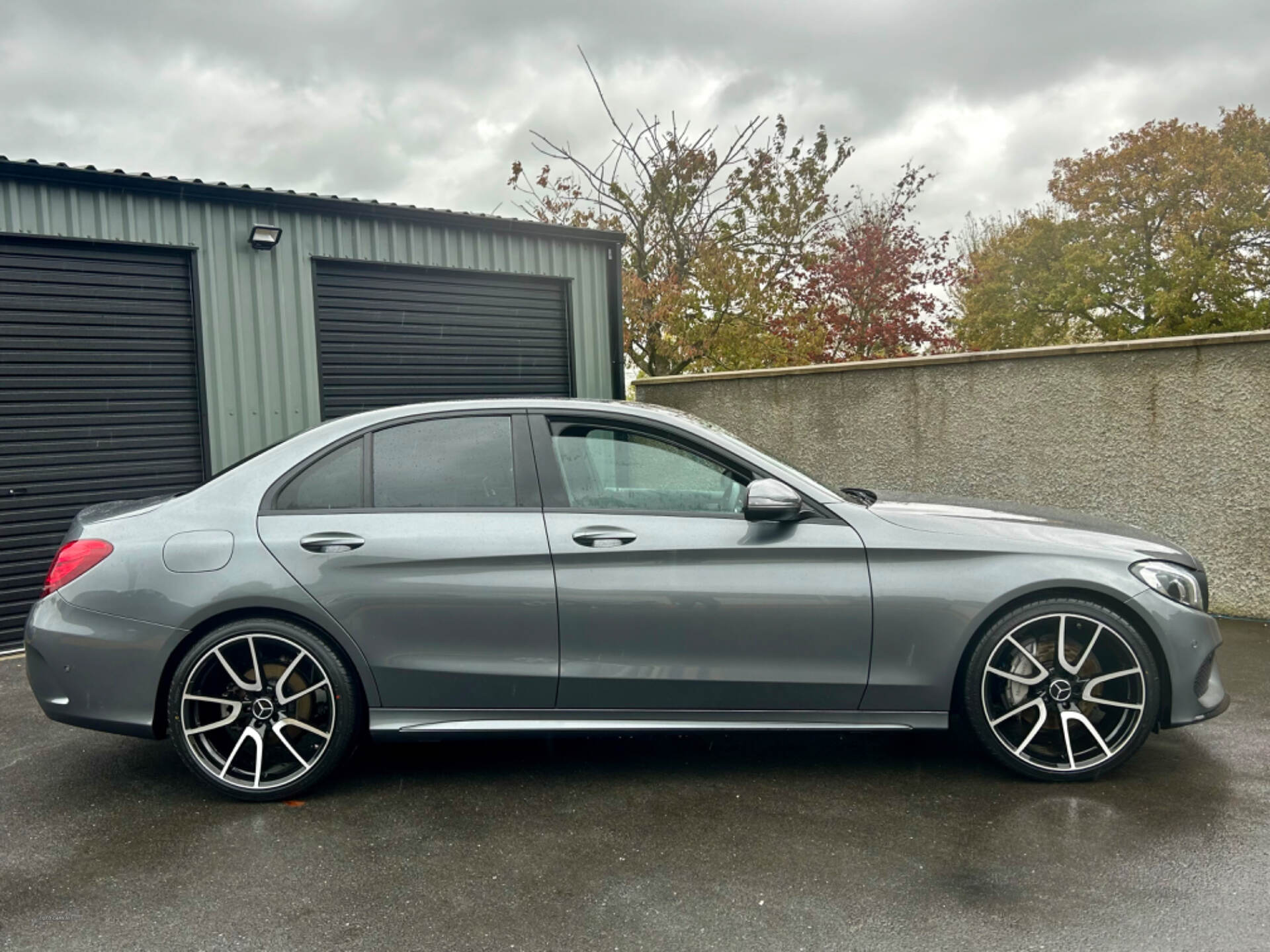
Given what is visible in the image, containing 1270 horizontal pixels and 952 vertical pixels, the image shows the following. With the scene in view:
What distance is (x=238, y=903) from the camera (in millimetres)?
2691

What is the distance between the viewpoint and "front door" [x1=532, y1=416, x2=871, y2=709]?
3.38m

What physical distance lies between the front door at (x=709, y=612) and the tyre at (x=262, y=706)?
35.2 inches

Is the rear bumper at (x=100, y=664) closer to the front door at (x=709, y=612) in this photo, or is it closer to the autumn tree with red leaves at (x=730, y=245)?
the front door at (x=709, y=612)

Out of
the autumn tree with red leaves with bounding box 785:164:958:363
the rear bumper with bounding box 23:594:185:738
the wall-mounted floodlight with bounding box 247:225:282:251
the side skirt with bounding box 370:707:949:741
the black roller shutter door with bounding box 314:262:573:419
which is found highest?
the autumn tree with red leaves with bounding box 785:164:958:363

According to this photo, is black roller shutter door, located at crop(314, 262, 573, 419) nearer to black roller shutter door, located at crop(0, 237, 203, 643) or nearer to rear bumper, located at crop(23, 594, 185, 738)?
black roller shutter door, located at crop(0, 237, 203, 643)

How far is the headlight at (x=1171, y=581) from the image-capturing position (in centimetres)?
341

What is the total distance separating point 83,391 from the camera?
657cm

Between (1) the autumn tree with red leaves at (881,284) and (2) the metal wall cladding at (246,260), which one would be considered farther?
(1) the autumn tree with red leaves at (881,284)

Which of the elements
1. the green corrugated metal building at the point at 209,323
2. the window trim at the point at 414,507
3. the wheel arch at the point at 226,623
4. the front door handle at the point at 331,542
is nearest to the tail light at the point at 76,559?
the wheel arch at the point at 226,623

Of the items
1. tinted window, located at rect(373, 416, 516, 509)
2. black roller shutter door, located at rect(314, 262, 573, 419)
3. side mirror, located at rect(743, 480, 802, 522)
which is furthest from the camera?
black roller shutter door, located at rect(314, 262, 573, 419)

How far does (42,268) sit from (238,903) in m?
5.50

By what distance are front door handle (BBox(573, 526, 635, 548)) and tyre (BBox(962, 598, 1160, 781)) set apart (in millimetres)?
1384

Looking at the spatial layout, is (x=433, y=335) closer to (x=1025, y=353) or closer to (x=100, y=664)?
(x=1025, y=353)

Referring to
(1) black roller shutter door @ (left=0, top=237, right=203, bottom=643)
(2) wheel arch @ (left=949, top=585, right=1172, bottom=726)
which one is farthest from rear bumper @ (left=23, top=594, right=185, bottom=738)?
(1) black roller shutter door @ (left=0, top=237, right=203, bottom=643)
